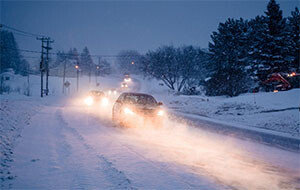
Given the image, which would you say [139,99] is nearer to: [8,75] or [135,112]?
[135,112]

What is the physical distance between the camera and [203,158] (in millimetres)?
6547

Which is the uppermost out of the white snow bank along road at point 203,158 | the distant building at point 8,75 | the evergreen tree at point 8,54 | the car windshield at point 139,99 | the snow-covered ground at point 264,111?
the evergreen tree at point 8,54

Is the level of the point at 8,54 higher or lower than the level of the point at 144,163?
higher

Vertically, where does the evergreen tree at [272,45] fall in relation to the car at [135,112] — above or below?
above

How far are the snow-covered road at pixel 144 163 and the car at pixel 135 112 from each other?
5.70ft

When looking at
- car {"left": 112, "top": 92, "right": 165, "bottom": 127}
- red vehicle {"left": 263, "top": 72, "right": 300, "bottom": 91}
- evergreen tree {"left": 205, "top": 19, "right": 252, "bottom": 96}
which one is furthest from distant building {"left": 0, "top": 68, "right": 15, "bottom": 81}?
car {"left": 112, "top": 92, "right": 165, "bottom": 127}

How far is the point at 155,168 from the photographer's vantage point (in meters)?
5.48

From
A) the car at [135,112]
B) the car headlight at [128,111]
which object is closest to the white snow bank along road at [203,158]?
the car at [135,112]

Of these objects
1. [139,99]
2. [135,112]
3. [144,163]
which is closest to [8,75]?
[139,99]

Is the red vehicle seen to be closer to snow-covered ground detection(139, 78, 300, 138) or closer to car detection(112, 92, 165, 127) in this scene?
snow-covered ground detection(139, 78, 300, 138)

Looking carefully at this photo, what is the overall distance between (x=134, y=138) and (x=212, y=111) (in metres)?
14.3

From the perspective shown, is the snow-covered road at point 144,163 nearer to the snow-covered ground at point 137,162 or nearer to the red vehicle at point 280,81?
the snow-covered ground at point 137,162

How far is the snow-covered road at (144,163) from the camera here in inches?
183

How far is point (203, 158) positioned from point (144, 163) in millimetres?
1775
